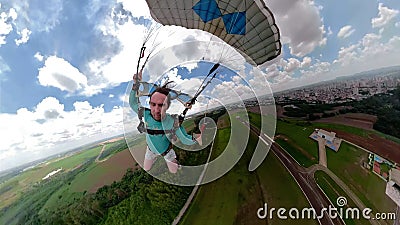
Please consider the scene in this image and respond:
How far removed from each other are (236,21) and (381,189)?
1211cm

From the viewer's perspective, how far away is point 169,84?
3102 mm

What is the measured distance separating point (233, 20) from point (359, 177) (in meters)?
12.7

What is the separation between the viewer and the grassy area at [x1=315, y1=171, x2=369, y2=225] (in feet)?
43.3

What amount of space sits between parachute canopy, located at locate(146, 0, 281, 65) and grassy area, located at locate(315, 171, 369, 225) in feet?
41.9

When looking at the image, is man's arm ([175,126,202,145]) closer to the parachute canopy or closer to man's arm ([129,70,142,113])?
man's arm ([129,70,142,113])

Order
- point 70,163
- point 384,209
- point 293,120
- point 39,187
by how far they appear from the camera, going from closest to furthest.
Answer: point 384,209, point 293,120, point 39,187, point 70,163

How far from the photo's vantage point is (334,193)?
14.4m

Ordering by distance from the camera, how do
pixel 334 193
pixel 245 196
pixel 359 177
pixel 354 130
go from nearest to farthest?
pixel 359 177 → pixel 354 130 → pixel 334 193 → pixel 245 196

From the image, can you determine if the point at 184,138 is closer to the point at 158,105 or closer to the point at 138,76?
the point at 158,105

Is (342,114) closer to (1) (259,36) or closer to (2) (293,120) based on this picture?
(2) (293,120)

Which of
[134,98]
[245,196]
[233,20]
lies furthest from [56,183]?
[233,20]

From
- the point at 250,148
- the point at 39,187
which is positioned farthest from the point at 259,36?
the point at 39,187

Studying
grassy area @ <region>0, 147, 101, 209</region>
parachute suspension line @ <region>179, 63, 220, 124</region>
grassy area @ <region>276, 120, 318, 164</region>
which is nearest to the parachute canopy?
parachute suspension line @ <region>179, 63, 220, 124</region>

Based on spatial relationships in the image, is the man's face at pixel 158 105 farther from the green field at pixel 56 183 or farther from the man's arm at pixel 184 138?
the green field at pixel 56 183
